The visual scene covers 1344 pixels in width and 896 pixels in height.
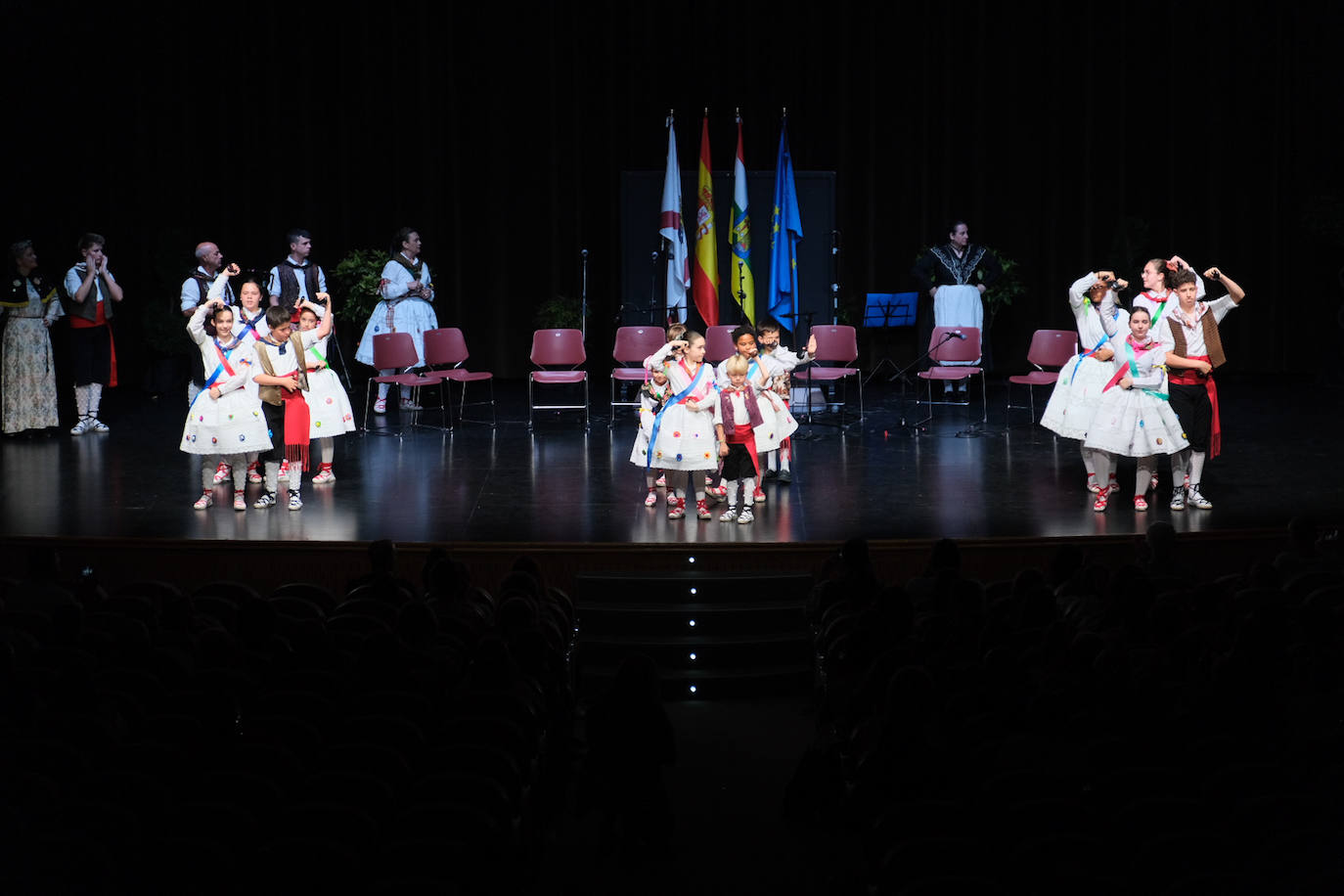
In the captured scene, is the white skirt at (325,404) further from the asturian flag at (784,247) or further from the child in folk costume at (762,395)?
the asturian flag at (784,247)

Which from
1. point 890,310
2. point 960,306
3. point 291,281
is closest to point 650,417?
point 291,281

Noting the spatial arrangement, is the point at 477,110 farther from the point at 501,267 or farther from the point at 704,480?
the point at 704,480

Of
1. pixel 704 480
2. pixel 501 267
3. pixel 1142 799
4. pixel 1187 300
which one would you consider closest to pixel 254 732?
pixel 1142 799

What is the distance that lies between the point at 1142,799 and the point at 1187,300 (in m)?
5.41

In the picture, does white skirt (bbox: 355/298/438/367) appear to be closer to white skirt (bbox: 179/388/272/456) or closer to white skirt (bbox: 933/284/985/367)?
white skirt (bbox: 179/388/272/456)

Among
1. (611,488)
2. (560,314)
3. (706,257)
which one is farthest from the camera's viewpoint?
(560,314)

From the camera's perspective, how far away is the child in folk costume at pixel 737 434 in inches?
332

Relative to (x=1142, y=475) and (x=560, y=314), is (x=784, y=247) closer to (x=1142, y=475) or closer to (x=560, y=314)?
(x=560, y=314)

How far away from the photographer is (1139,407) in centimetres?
853

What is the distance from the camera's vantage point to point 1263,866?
339cm

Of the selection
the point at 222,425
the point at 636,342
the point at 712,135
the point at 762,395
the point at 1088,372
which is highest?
the point at 712,135

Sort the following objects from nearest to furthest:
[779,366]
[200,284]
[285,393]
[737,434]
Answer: [737,434]
[285,393]
[779,366]
[200,284]

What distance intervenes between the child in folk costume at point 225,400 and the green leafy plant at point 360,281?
463 cm

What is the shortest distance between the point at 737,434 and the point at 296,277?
4.96m
